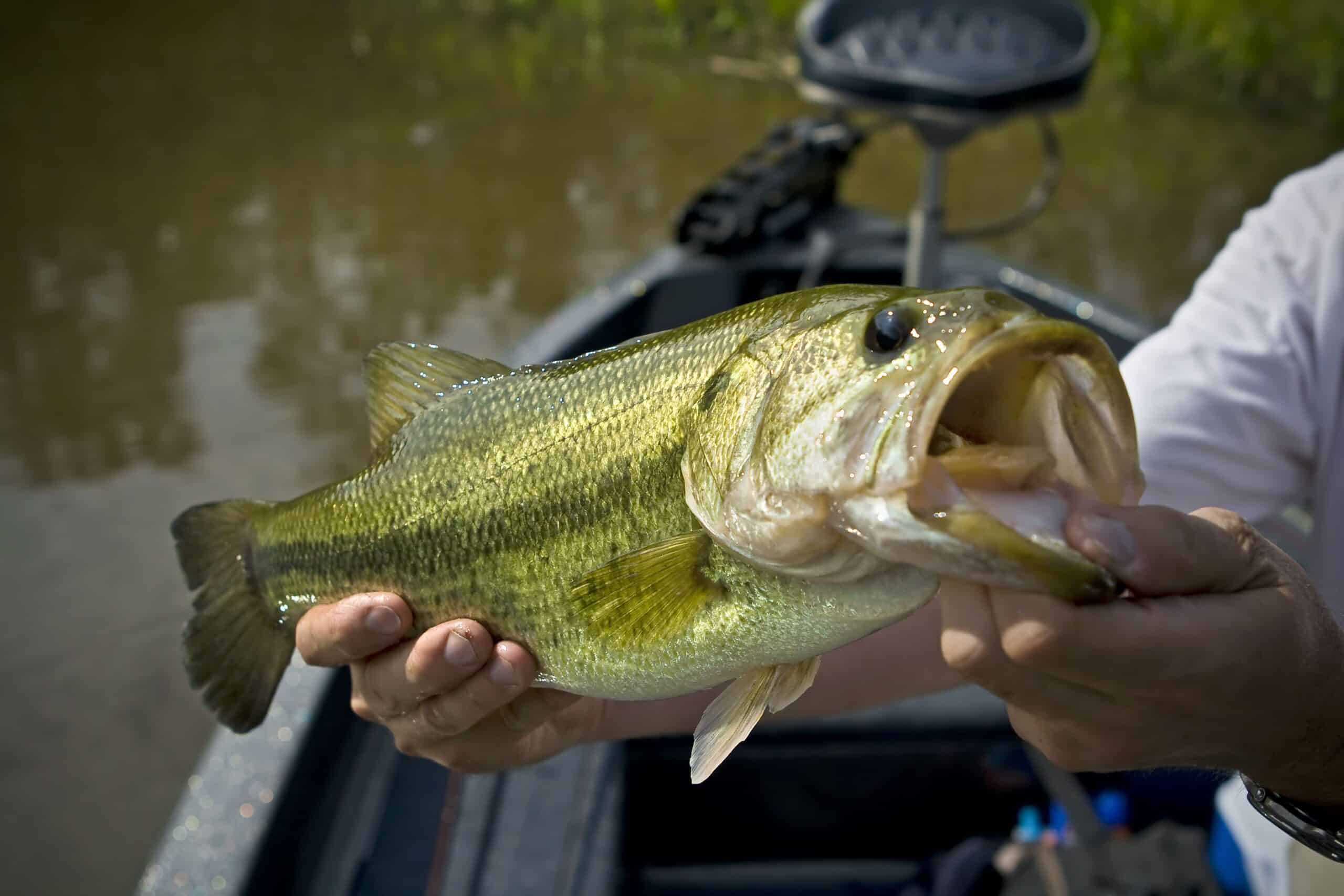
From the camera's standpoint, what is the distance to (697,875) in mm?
2648

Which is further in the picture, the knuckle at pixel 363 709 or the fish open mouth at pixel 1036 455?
the knuckle at pixel 363 709

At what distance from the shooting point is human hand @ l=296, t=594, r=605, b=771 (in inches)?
56.3

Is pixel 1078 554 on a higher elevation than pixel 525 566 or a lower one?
higher

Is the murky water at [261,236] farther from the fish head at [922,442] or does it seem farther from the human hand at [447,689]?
the fish head at [922,442]

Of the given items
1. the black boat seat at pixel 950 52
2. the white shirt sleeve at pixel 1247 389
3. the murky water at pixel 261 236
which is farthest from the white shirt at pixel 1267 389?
the murky water at pixel 261 236

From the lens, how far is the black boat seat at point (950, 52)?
111 inches

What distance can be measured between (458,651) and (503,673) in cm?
7

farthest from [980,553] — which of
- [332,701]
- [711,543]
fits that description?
[332,701]

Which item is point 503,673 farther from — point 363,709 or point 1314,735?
point 1314,735

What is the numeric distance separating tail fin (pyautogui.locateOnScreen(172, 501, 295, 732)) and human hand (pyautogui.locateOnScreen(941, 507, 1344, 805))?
114 cm

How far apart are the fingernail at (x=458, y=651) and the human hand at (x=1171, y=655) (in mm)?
647

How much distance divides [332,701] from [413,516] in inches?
40.8

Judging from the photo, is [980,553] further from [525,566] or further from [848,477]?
[525,566]

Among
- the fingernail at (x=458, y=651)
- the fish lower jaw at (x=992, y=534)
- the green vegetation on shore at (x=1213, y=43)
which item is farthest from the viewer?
the green vegetation on shore at (x=1213, y=43)
